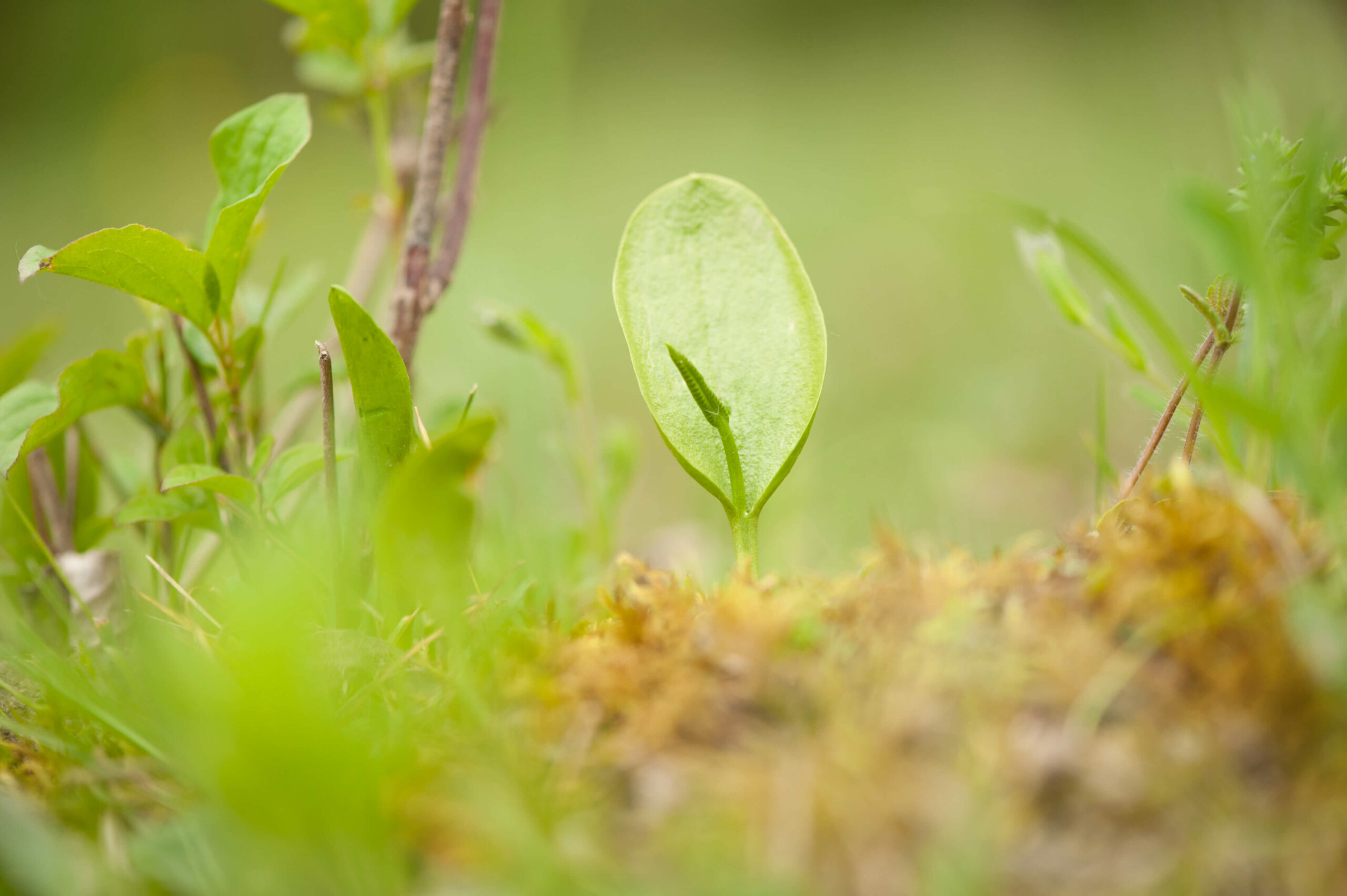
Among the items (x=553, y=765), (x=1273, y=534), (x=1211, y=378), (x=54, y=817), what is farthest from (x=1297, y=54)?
(x=54, y=817)

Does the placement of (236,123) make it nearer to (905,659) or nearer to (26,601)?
(26,601)

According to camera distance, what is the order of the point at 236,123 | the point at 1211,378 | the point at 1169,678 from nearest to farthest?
1. the point at 1169,678
2. the point at 1211,378
3. the point at 236,123

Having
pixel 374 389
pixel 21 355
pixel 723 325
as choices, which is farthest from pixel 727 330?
pixel 21 355

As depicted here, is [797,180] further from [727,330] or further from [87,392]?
[87,392]

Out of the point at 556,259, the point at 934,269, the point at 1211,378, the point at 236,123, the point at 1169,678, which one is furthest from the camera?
the point at 556,259

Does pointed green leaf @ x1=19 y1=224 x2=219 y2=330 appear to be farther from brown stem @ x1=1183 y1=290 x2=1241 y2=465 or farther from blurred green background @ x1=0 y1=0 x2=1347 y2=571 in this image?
brown stem @ x1=1183 y1=290 x2=1241 y2=465

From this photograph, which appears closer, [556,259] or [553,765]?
[553,765]

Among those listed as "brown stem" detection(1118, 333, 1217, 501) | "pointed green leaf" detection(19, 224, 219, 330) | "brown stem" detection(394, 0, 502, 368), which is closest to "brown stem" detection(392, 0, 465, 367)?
"brown stem" detection(394, 0, 502, 368)
